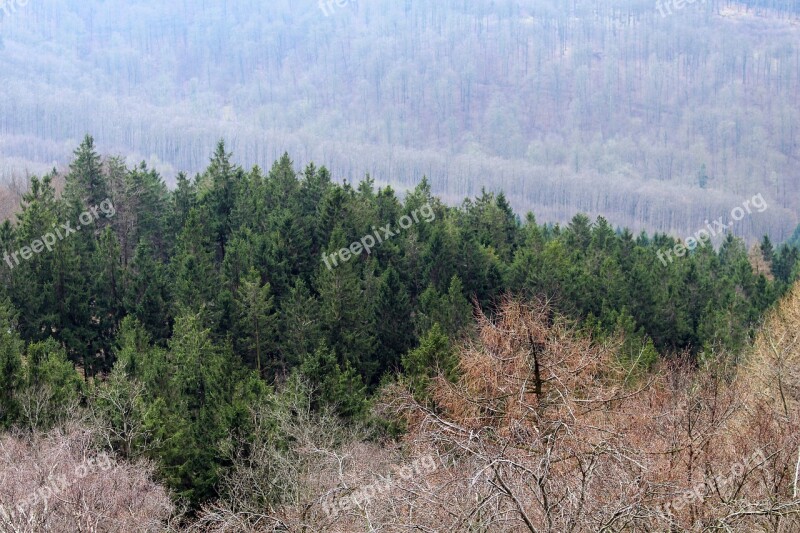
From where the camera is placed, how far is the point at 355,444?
3206cm

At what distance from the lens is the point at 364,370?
165 feet

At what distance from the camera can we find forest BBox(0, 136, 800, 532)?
14.9m

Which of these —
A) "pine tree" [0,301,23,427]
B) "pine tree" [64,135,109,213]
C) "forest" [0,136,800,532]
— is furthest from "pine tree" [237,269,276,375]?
"pine tree" [64,135,109,213]

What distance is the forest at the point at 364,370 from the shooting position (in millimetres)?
14875

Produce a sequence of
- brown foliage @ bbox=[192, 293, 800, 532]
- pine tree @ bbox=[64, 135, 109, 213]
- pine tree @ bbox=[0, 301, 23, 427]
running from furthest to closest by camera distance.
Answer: pine tree @ bbox=[64, 135, 109, 213] → pine tree @ bbox=[0, 301, 23, 427] → brown foliage @ bbox=[192, 293, 800, 532]

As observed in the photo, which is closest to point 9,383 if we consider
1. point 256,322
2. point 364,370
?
point 256,322

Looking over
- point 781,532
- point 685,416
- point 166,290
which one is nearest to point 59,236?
point 166,290

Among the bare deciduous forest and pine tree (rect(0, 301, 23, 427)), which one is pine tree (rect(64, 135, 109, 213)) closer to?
the bare deciduous forest

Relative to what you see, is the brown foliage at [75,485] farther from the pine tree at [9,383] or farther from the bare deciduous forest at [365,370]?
the pine tree at [9,383]

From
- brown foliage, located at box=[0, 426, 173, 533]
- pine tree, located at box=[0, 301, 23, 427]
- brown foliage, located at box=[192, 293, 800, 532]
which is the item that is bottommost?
pine tree, located at box=[0, 301, 23, 427]

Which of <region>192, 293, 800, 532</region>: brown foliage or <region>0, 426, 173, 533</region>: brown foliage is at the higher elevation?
<region>192, 293, 800, 532</region>: brown foliage

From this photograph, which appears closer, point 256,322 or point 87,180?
point 256,322

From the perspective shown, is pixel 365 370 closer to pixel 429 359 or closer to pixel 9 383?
pixel 429 359

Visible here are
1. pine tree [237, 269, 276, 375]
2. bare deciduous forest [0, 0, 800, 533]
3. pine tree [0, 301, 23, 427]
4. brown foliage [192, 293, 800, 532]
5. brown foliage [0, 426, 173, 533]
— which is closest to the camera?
brown foliage [192, 293, 800, 532]
